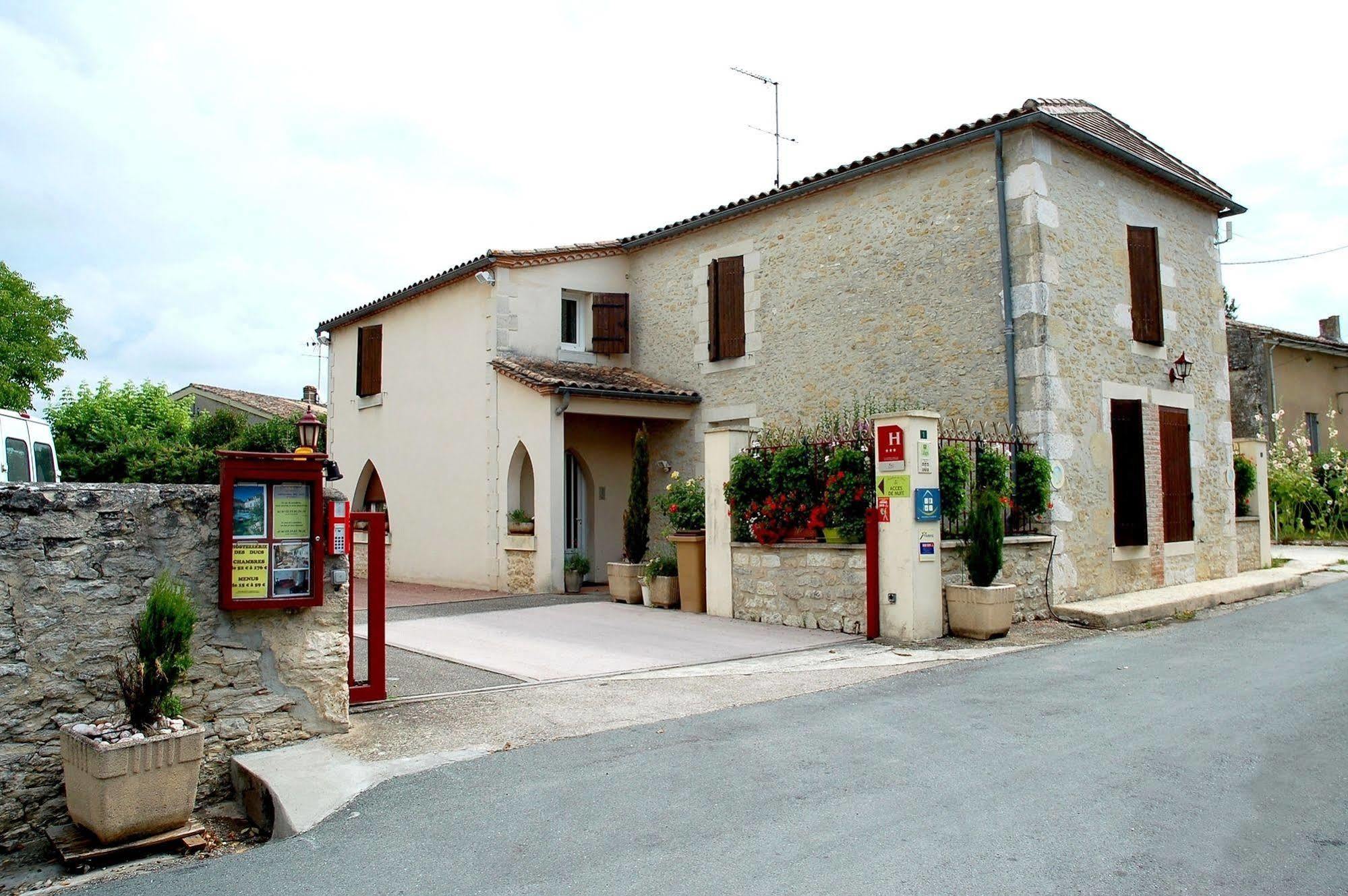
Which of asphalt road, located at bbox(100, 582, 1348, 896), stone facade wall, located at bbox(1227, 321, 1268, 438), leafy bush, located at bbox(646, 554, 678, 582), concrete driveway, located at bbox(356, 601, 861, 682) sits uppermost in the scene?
stone facade wall, located at bbox(1227, 321, 1268, 438)

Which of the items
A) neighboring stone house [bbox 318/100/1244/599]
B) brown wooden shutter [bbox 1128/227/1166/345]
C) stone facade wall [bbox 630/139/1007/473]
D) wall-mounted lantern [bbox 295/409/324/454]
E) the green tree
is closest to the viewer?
wall-mounted lantern [bbox 295/409/324/454]

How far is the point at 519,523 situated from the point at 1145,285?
9.07m

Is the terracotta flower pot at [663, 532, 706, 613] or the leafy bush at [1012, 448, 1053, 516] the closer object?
the leafy bush at [1012, 448, 1053, 516]

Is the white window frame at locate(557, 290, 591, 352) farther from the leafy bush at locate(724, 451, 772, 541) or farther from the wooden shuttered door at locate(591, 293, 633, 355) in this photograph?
the leafy bush at locate(724, 451, 772, 541)

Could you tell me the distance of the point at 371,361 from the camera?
18.4 m

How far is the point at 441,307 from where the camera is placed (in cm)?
1641

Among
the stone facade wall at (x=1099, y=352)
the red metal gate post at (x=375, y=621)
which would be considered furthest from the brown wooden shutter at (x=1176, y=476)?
the red metal gate post at (x=375, y=621)

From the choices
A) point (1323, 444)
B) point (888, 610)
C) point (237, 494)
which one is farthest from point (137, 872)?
point (1323, 444)

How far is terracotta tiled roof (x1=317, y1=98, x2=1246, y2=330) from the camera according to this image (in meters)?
11.0

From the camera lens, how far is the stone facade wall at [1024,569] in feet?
31.7

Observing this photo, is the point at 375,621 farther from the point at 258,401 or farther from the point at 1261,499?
the point at 258,401

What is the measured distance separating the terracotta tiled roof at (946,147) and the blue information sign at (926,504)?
4.51 meters

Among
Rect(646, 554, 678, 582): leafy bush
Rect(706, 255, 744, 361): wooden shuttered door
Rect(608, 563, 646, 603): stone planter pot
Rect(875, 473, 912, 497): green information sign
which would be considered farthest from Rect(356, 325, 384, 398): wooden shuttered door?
Rect(875, 473, 912, 497): green information sign

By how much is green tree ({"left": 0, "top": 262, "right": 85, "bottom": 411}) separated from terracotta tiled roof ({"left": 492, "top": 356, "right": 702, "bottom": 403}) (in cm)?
1774
